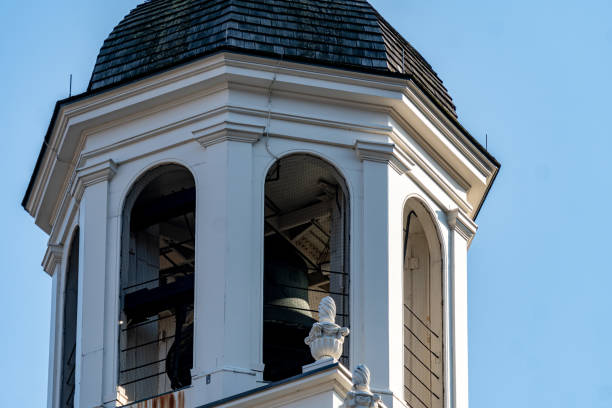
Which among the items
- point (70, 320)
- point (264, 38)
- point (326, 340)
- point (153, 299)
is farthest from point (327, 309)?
point (70, 320)

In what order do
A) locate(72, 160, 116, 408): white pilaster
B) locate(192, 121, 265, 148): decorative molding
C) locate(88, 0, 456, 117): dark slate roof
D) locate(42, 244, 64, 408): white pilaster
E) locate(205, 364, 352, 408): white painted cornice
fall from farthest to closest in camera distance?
locate(42, 244, 64, 408): white pilaster → locate(88, 0, 456, 117): dark slate roof → locate(192, 121, 265, 148): decorative molding → locate(72, 160, 116, 408): white pilaster → locate(205, 364, 352, 408): white painted cornice

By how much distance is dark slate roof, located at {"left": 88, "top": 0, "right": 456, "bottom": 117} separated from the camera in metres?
36.1

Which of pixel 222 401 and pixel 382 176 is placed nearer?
pixel 222 401

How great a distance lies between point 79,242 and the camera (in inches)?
1430

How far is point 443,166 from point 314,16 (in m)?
2.82

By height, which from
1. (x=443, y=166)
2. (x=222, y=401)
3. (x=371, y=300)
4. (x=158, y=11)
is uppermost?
(x=158, y=11)

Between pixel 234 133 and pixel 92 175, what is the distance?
227cm

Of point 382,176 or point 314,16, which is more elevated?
point 314,16

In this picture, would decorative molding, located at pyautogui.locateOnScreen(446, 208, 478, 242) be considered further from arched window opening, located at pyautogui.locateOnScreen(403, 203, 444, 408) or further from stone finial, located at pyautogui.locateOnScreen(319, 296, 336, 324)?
stone finial, located at pyautogui.locateOnScreen(319, 296, 336, 324)

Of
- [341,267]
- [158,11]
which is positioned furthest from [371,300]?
[158,11]

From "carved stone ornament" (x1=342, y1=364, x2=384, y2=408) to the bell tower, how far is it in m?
1.74

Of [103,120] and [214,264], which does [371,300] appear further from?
[103,120]

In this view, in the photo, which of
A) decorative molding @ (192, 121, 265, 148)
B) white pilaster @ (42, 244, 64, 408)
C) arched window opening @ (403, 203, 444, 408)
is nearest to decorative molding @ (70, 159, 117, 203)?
decorative molding @ (192, 121, 265, 148)

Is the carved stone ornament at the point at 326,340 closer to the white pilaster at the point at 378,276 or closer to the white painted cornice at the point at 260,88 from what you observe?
the white pilaster at the point at 378,276
